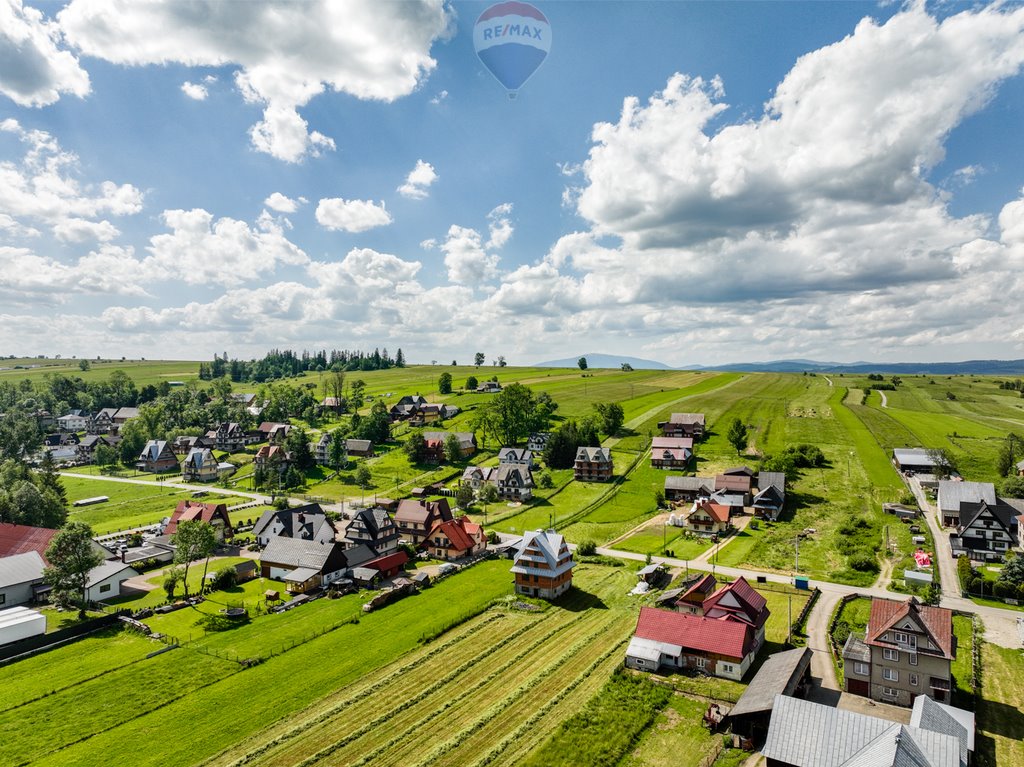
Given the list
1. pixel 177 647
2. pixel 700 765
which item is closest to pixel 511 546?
pixel 177 647

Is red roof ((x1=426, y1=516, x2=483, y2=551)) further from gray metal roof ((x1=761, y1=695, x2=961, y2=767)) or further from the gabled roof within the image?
Result: gray metal roof ((x1=761, y1=695, x2=961, y2=767))

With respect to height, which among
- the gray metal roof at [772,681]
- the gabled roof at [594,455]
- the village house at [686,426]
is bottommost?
the gray metal roof at [772,681]

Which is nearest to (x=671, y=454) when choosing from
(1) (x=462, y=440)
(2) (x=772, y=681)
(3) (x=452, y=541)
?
(1) (x=462, y=440)

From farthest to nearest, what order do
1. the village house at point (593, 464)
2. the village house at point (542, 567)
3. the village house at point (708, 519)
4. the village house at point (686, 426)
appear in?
the village house at point (686, 426)
the village house at point (593, 464)
the village house at point (708, 519)
the village house at point (542, 567)

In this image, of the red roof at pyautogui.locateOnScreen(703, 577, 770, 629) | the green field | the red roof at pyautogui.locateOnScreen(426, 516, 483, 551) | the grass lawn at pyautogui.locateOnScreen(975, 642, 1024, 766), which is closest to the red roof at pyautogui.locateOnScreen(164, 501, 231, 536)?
the green field

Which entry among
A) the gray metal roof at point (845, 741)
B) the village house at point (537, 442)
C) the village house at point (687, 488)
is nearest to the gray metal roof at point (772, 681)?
the gray metal roof at point (845, 741)

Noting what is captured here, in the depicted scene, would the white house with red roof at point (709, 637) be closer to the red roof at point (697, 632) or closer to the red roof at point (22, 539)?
the red roof at point (697, 632)
